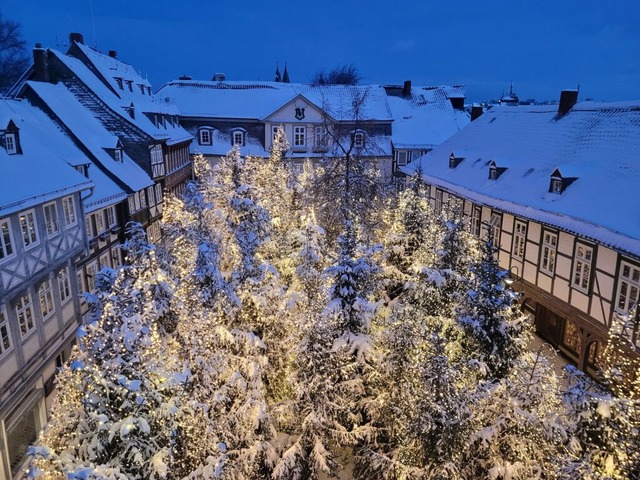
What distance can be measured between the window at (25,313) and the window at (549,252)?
18.5 meters

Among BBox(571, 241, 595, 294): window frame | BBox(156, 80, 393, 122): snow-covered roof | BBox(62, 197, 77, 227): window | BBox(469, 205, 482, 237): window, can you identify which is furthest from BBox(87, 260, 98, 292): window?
BBox(156, 80, 393, 122): snow-covered roof

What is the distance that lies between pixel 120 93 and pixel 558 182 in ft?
90.4

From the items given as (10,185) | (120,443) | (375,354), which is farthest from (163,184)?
(120,443)

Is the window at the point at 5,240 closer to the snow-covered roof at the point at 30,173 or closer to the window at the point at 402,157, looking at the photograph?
the snow-covered roof at the point at 30,173

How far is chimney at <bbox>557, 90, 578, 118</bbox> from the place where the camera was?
81.7 ft

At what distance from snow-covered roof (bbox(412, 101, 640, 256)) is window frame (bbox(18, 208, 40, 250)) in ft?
57.9

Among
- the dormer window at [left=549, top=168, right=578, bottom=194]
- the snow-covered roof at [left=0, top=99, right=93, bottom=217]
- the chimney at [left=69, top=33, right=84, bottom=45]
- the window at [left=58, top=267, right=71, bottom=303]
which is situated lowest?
the window at [left=58, top=267, right=71, bottom=303]

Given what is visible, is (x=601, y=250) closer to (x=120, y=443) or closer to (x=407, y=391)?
(x=407, y=391)

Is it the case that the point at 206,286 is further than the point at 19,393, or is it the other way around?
the point at 19,393

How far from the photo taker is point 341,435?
12484 mm

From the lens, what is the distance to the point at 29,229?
15.3m

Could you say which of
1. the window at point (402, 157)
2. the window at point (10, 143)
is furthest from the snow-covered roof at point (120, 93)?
the window at point (402, 157)

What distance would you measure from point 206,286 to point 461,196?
17160mm

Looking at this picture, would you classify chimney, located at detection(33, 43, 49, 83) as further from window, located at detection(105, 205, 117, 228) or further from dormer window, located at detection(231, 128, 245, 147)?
dormer window, located at detection(231, 128, 245, 147)
